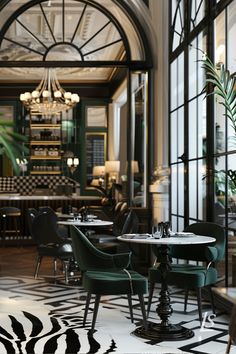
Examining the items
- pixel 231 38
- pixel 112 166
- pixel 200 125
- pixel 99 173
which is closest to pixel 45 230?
pixel 200 125

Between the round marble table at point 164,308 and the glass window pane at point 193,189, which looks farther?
the glass window pane at point 193,189

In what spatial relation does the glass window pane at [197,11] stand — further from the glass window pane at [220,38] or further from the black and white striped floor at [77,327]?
the black and white striped floor at [77,327]

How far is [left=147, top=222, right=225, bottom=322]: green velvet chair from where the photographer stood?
545 cm

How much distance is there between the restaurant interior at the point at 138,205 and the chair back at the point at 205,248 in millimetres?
14

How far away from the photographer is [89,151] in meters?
16.5

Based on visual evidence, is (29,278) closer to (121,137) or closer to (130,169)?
(130,169)

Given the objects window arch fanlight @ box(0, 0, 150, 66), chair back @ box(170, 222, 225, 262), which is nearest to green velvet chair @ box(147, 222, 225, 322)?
chair back @ box(170, 222, 225, 262)

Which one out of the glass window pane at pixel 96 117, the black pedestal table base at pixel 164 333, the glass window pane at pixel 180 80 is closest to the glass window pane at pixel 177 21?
the glass window pane at pixel 180 80

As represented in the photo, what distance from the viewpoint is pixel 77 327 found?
5285 mm

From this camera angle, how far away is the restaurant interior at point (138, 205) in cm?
511

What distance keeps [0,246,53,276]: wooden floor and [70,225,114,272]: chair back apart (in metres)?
3.56

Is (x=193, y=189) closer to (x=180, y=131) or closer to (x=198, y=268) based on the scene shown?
(x=180, y=131)

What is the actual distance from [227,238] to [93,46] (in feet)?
16.0

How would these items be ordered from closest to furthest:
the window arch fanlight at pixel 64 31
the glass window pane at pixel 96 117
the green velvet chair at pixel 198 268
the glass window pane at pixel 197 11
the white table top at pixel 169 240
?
the white table top at pixel 169 240
the green velvet chair at pixel 198 268
the glass window pane at pixel 197 11
the window arch fanlight at pixel 64 31
the glass window pane at pixel 96 117
